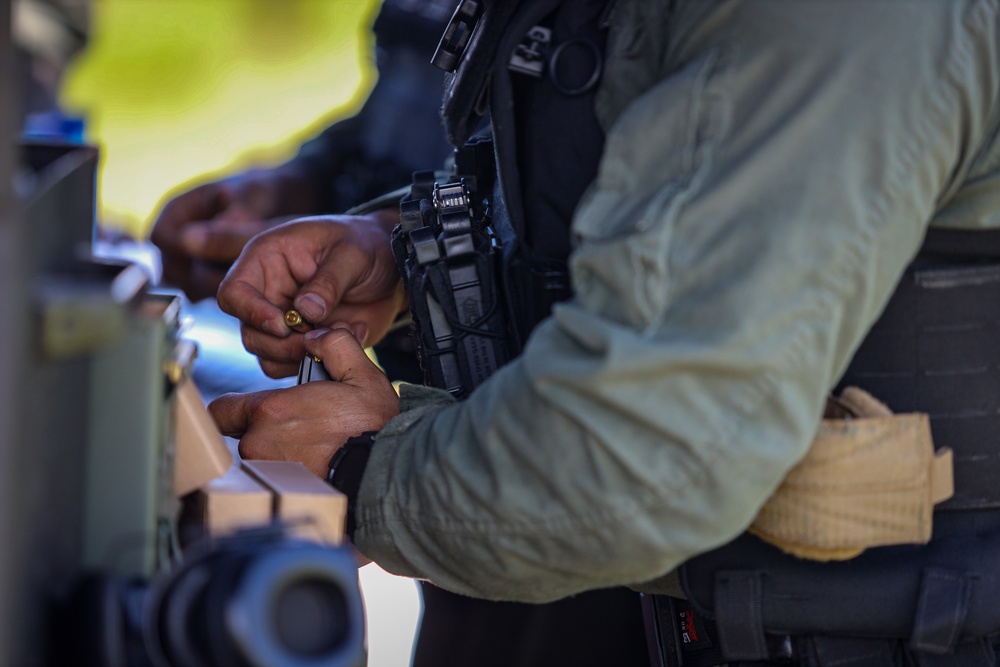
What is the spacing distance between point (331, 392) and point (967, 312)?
592 mm

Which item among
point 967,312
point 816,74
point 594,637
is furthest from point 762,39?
point 594,637

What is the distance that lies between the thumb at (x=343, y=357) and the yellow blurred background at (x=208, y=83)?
3.04 m

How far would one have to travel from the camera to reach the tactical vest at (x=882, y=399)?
85cm

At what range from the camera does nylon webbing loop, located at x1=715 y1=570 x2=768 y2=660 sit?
90 centimetres

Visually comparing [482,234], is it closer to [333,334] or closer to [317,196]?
[333,334]

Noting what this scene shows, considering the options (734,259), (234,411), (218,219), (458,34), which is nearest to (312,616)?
(734,259)

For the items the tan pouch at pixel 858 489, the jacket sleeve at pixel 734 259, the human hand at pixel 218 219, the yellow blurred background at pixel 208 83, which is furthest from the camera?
the yellow blurred background at pixel 208 83

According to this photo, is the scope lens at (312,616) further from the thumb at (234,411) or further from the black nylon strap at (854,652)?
the black nylon strap at (854,652)

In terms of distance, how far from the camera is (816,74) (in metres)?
0.69

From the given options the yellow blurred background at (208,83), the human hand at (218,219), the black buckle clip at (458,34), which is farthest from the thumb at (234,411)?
the yellow blurred background at (208,83)

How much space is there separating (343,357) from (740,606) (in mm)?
461

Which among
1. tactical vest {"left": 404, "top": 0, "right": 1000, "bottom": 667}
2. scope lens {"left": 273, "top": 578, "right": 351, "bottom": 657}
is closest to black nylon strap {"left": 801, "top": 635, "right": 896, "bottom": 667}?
tactical vest {"left": 404, "top": 0, "right": 1000, "bottom": 667}

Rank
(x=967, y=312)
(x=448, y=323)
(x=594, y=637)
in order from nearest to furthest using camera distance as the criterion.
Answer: (x=967, y=312) → (x=448, y=323) → (x=594, y=637)

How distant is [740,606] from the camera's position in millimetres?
902
